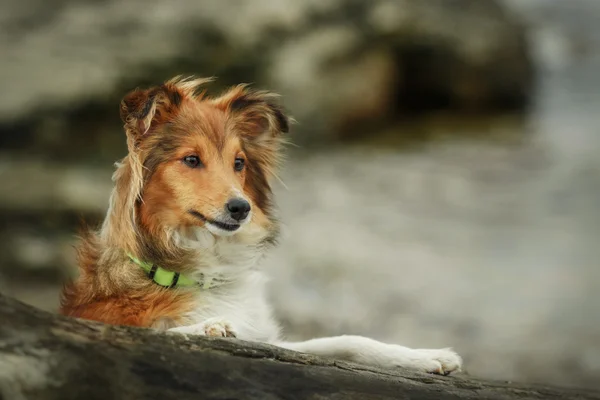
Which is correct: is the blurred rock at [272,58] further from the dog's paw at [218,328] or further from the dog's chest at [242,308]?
the dog's paw at [218,328]

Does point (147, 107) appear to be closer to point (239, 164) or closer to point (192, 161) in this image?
point (192, 161)

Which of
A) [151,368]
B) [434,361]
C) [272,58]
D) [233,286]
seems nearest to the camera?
[151,368]

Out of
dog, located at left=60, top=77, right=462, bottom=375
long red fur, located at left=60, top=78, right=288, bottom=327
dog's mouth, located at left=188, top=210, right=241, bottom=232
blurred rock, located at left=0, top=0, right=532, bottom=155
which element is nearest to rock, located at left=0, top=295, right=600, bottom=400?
dog, located at left=60, top=77, right=462, bottom=375

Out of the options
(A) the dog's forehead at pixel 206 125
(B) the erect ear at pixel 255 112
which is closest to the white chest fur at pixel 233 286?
(A) the dog's forehead at pixel 206 125

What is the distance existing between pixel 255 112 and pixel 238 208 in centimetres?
50

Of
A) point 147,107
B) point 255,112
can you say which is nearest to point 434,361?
point 255,112

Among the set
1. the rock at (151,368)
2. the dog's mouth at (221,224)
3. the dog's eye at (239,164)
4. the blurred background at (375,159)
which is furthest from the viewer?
the blurred background at (375,159)

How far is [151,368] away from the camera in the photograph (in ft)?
8.56

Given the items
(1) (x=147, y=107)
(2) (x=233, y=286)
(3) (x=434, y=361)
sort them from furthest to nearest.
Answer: (3) (x=434, y=361)
(2) (x=233, y=286)
(1) (x=147, y=107)

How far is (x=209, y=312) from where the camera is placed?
317 centimetres

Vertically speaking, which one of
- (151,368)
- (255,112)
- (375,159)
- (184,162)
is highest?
(375,159)

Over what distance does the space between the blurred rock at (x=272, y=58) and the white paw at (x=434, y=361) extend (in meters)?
6.67

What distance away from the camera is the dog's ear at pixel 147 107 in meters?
3.12

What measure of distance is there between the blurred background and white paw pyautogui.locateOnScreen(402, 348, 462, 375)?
3.86m
